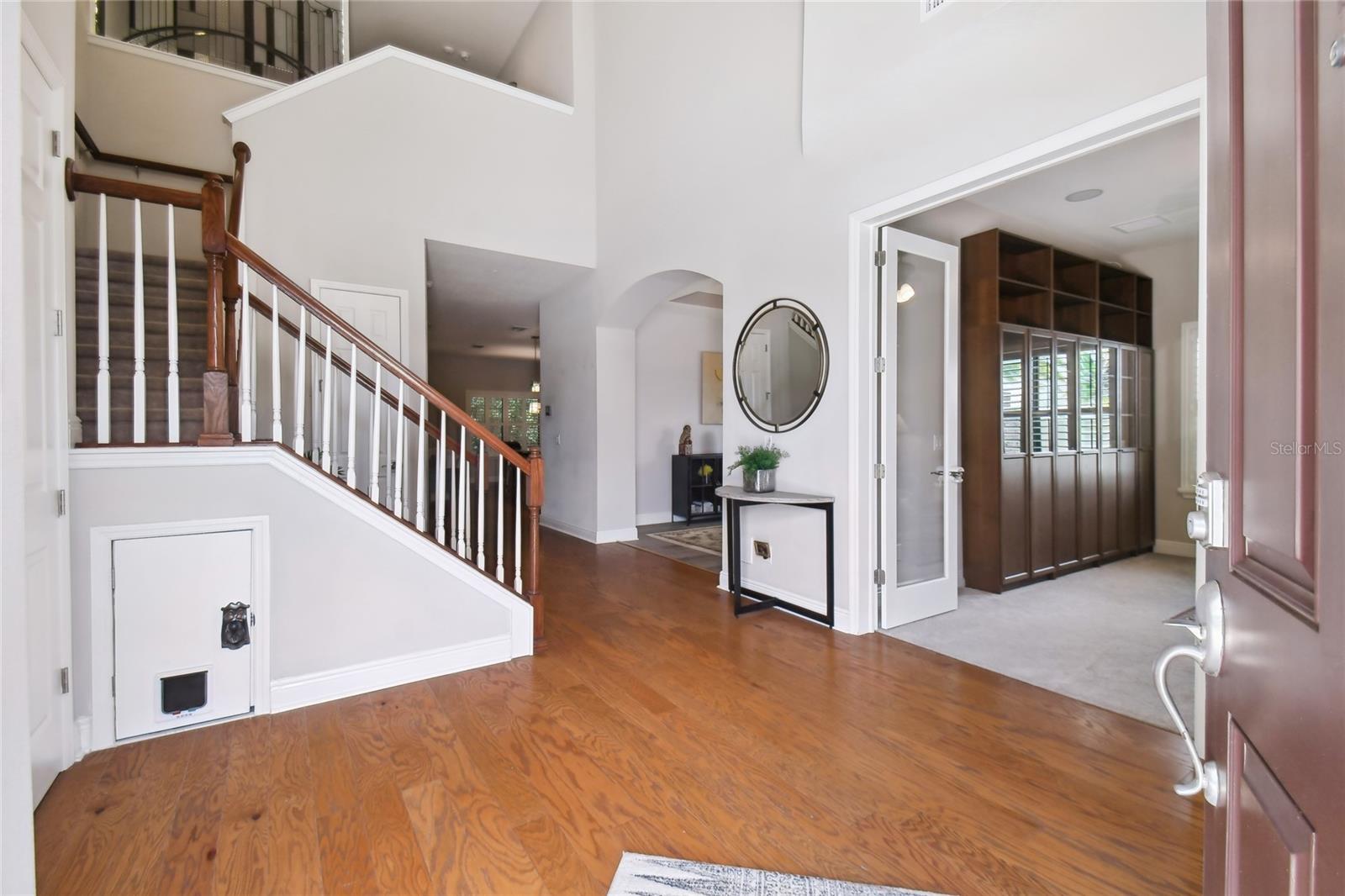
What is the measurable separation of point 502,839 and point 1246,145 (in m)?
2.16

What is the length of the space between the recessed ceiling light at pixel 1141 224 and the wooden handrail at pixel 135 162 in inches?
267

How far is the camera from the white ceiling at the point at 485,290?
5.69 metres

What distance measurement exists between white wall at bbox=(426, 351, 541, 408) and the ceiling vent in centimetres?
1101

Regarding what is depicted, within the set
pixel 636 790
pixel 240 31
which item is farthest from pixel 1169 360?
pixel 240 31

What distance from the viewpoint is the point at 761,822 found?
1840mm

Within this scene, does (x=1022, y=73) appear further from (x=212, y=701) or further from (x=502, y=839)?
(x=212, y=701)

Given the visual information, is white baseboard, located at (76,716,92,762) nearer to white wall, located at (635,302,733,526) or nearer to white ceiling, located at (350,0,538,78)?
white wall, located at (635,302,733,526)

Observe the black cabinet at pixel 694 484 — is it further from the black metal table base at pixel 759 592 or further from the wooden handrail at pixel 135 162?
the wooden handrail at pixel 135 162

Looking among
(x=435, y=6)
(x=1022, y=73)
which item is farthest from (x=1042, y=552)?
(x=435, y=6)

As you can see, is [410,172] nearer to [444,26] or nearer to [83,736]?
[444,26]

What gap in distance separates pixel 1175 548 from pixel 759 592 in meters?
4.31

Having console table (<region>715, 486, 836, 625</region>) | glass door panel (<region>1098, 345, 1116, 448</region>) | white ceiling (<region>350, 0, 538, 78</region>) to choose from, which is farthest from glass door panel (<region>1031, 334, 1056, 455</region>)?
white ceiling (<region>350, 0, 538, 78</region>)

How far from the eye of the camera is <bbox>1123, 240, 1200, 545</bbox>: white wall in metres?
5.53

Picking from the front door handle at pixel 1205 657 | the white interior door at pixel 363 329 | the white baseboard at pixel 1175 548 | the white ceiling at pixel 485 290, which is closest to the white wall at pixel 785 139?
the white ceiling at pixel 485 290
